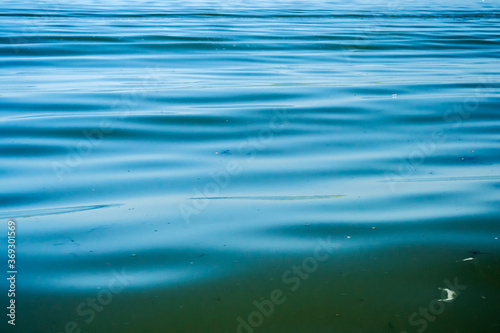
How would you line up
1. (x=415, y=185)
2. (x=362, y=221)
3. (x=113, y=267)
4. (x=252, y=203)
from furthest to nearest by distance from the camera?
(x=415, y=185) → (x=252, y=203) → (x=362, y=221) → (x=113, y=267)

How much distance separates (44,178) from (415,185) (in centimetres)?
190

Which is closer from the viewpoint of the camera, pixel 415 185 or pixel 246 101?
pixel 415 185

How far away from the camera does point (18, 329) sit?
87.2 inches

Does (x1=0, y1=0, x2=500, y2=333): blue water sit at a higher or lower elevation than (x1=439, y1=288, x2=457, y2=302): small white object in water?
lower

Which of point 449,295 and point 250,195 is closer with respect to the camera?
point 449,295

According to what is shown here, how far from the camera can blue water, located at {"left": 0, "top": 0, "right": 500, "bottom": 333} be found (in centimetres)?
238

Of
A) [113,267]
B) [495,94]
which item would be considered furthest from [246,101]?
[113,267]

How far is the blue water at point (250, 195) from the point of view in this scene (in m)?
2.38

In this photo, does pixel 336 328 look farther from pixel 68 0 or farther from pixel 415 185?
pixel 68 0

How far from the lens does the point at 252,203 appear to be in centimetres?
334

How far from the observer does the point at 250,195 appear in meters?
3.46

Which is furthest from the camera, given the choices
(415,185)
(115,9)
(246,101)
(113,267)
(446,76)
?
(115,9)

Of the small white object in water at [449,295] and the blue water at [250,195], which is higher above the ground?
the small white object in water at [449,295]

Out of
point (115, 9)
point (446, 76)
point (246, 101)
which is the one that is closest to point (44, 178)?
point (246, 101)
